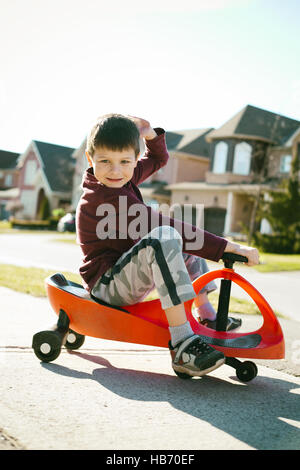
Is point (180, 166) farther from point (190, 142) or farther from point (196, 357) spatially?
point (196, 357)

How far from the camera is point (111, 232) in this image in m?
2.50

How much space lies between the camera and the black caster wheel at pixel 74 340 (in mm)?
2734

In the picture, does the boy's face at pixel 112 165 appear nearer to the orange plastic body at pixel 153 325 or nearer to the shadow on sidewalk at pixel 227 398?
the orange plastic body at pixel 153 325

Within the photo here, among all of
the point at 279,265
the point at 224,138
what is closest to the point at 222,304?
the point at 279,265

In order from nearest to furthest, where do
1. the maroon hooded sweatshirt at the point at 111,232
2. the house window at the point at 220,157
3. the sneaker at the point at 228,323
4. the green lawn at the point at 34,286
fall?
1. the maroon hooded sweatshirt at the point at 111,232
2. the sneaker at the point at 228,323
3. the green lawn at the point at 34,286
4. the house window at the point at 220,157

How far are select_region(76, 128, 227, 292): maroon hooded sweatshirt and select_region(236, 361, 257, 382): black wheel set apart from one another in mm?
525

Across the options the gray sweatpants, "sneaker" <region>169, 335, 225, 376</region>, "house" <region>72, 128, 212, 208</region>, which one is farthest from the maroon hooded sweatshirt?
"house" <region>72, 128, 212, 208</region>

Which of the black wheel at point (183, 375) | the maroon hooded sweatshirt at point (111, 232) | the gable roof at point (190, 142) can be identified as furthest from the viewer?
the gable roof at point (190, 142)

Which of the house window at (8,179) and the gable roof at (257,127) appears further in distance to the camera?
the house window at (8,179)

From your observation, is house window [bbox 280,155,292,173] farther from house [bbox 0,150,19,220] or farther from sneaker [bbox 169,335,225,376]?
house [bbox 0,150,19,220]

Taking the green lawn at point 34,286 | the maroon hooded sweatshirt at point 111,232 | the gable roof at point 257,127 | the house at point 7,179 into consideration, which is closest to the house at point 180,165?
the gable roof at point 257,127

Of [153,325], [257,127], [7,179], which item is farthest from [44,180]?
[153,325]

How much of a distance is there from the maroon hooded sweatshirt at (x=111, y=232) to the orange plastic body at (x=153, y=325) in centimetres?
14

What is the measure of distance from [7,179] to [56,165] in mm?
12368
